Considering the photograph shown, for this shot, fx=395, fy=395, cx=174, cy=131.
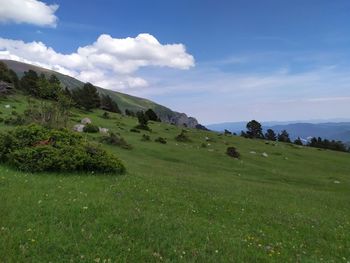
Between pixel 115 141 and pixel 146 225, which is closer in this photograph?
pixel 146 225

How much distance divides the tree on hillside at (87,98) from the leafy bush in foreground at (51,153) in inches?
2749

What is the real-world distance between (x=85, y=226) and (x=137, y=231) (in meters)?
1.65

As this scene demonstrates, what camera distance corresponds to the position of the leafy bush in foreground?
22.0 m

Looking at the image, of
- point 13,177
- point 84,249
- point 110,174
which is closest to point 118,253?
point 84,249

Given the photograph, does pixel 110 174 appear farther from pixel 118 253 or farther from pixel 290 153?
pixel 290 153

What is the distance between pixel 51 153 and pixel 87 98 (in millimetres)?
75372

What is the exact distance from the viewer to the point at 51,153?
2256 centimetres

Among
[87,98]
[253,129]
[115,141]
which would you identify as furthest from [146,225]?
[253,129]

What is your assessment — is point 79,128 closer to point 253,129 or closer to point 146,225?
point 146,225

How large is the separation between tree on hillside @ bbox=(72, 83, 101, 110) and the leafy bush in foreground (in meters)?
69.8

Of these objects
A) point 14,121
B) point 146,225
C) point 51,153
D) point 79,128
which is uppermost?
point 51,153

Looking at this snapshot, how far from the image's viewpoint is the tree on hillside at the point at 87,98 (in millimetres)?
94994

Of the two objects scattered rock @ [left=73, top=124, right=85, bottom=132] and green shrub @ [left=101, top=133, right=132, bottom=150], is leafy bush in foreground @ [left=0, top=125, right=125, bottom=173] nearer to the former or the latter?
green shrub @ [left=101, top=133, right=132, bottom=150]

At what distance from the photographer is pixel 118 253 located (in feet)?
35.0
